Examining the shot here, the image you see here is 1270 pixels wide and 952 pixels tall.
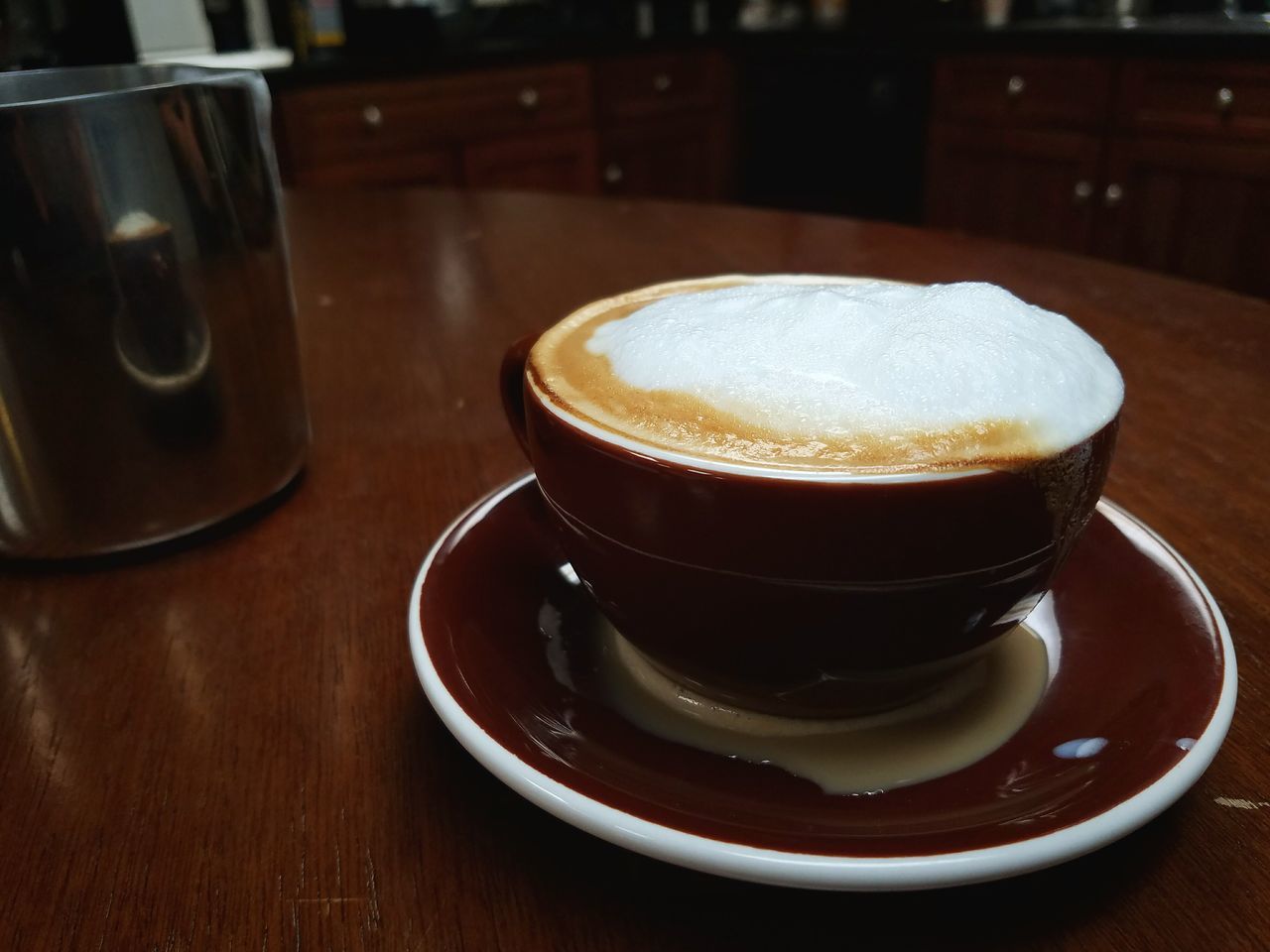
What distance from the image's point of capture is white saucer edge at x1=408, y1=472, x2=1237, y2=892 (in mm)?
216

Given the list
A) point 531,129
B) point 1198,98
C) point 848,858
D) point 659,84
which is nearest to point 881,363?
point 848,858

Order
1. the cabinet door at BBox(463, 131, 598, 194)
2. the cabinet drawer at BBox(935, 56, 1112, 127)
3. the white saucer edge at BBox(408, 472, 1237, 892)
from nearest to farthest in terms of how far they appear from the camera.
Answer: the white saucer edge at BBox(408, 472, 1237, 892) → the cabinet drawer at BBox(935, 56, 1112, 127) → the cabinet door at BBox(463, 131, 598, 194)

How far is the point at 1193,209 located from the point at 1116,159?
0.18m

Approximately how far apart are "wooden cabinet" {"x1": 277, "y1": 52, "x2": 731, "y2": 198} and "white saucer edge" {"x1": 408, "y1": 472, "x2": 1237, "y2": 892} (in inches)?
80.6

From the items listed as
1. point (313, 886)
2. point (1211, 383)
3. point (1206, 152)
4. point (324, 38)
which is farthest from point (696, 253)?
point (324, 38)

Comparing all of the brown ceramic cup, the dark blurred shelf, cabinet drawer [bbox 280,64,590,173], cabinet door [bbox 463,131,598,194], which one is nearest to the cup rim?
the brown ceramic cup

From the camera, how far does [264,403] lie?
0.45 m

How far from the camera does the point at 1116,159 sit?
77.4 inches

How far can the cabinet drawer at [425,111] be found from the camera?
2.04m

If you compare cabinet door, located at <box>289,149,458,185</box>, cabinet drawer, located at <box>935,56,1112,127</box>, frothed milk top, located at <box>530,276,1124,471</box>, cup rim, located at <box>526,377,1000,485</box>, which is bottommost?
cabinet door, located at <box>289,149,458,185</box>

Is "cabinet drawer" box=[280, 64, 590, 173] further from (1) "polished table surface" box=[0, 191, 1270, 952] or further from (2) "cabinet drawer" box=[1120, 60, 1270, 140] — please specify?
(1) "polished table surface" box=[0, 191, 1270, 952]

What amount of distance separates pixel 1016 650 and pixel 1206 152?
6.15ft

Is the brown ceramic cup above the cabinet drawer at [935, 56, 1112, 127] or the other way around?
above

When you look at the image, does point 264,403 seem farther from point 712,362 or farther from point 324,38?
point 324,38
